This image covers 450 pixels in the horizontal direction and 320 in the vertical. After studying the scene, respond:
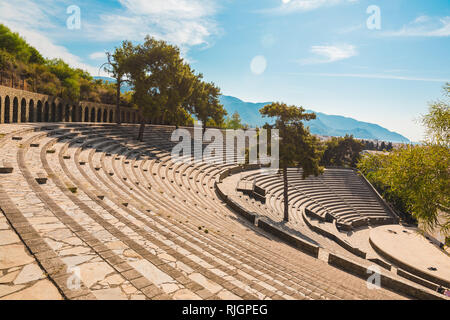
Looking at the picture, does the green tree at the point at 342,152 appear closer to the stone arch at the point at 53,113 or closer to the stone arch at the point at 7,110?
the stone arch at the point at 53,113

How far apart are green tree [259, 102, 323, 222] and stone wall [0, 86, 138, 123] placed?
19.7 m

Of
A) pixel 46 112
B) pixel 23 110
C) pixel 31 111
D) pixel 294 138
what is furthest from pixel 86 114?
pixel 294 138

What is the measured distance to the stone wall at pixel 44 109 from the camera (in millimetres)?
16766

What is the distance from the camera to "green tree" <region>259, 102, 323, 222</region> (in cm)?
1755

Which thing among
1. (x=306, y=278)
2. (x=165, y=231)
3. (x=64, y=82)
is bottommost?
(x=306, y=278)

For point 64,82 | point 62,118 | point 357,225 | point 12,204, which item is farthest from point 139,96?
point 357,225

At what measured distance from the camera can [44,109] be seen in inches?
829

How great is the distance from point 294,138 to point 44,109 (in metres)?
23.3

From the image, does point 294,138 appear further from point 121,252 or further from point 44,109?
point 44,109

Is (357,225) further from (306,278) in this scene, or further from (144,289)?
(144,289)

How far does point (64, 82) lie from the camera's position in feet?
88.7

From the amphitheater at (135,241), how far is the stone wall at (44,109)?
0.13 m

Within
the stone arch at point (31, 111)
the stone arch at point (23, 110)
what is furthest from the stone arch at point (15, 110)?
the stone arch at point (31, 111)
